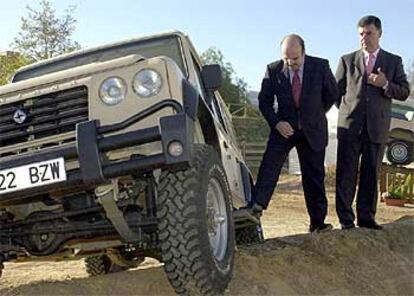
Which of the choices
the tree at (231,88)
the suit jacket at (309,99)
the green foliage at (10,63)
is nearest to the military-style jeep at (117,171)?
the suit jacket at (309,99)

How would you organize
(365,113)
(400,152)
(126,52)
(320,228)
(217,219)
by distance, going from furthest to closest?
(400,152), (320,228), (365,113), (126,52), (217,219)

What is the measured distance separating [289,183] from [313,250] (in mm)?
16495

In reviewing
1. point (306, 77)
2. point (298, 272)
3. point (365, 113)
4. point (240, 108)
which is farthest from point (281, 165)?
point (240, 108)

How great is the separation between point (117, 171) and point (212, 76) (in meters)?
1.83

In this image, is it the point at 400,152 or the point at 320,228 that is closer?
the point at 320,228

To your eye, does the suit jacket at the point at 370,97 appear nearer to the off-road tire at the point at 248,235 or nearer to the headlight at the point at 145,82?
the off-road tire at the point at 248,235

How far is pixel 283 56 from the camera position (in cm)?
620

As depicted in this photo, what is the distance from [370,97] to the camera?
646 cm

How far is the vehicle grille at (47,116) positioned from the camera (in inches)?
143

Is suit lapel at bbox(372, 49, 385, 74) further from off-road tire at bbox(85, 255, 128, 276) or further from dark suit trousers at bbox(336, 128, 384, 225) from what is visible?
Result: off-road tire at bbox(85, 255, 128, 276)

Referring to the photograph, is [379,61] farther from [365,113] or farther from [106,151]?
[106,151]

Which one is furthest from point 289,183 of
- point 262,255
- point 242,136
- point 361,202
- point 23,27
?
point 262,255

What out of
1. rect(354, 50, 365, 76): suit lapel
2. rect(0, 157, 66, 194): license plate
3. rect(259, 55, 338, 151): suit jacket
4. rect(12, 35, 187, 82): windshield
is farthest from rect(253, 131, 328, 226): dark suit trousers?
rect(0, 157, 66, 194): license plate

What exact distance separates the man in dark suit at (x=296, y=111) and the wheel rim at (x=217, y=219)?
1.86 meters
